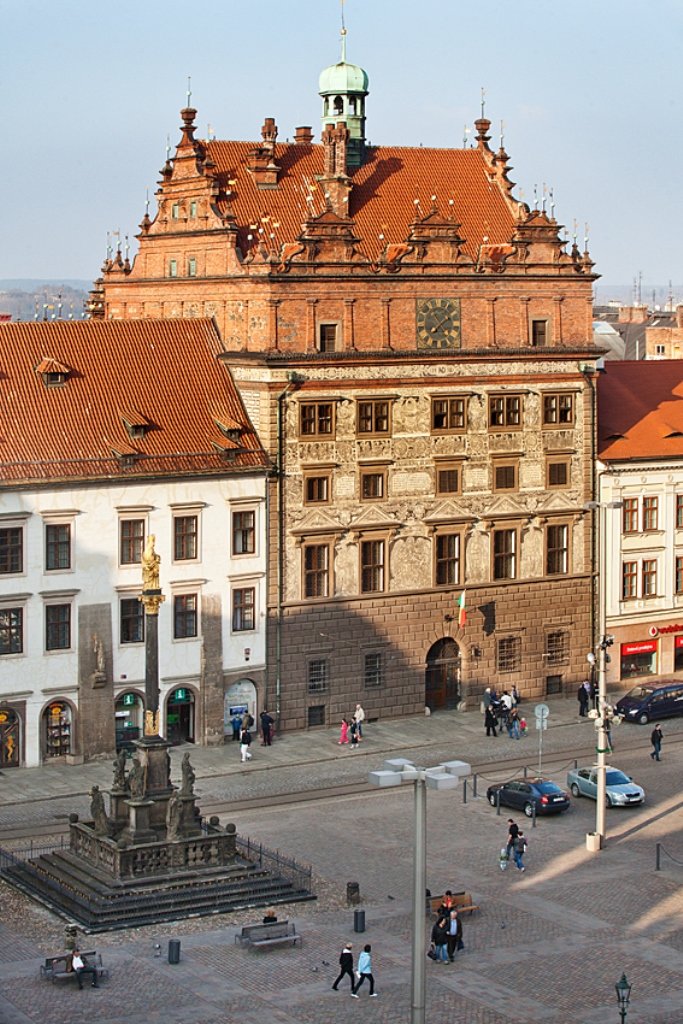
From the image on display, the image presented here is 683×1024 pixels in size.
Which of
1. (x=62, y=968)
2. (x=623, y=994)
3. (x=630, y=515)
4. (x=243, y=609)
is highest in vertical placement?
(x=630, y=515)

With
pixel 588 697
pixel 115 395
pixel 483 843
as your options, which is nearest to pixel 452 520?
pixel 588 697

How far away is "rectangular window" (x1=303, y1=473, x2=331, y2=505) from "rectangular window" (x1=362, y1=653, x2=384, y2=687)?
652 cm

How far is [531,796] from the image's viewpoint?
236 ft

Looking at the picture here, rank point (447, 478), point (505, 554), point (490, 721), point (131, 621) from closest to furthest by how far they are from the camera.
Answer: point (131, 621) → point (490, 721) → point (447, 478) → point (505, 554)

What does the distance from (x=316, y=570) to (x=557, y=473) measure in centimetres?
1229

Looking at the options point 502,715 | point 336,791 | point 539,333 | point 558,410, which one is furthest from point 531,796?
point 539,333

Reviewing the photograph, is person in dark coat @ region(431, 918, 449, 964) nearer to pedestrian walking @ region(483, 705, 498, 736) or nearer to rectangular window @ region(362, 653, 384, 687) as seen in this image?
pedestrian walking @ region(483, 705, 498, 736)

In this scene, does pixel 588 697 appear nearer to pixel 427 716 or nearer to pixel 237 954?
pixel 427 716

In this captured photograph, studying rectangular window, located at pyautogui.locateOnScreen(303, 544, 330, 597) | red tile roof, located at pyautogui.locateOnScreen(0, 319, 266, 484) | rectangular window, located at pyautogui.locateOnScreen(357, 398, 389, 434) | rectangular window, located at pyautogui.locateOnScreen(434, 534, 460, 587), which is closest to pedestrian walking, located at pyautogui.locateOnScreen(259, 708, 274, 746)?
rectangular window, located at pyautogui.locateOnScreen(303, 544, 330, 597)

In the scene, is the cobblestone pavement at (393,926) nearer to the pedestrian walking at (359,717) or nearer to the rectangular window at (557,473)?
the pedestrian walking at (359,717)

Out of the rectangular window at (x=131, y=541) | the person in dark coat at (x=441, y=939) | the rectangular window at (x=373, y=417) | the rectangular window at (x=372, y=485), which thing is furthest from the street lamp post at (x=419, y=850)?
the rectangular window at (x=373, y=417)

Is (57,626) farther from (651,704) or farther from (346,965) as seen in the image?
(346,965)

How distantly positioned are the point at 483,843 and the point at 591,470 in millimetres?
26452

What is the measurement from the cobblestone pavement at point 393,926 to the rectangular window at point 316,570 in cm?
727
